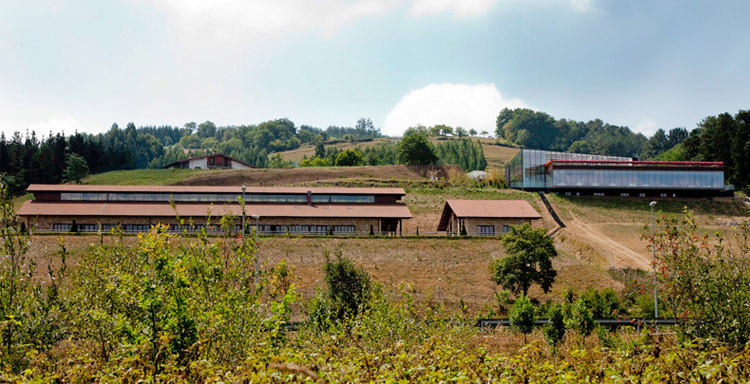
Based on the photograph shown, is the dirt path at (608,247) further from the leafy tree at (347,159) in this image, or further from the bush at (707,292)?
the leafy tree at (347,159)

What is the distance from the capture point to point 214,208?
238 feet

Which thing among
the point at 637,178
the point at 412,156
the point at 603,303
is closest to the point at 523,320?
the point at 603,303

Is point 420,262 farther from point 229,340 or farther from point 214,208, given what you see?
point 229,340

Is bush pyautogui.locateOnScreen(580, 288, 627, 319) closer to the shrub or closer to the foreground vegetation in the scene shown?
the shrub

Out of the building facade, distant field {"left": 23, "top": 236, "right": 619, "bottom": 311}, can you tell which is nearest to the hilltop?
distant field {"left": 23, "top": 236, "right": 619, "bottom": 311}

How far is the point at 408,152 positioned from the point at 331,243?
218 feet

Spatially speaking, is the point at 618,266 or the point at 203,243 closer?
the point at 203,243

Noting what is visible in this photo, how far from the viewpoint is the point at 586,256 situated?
59500 mm

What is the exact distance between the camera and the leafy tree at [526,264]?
152 feet

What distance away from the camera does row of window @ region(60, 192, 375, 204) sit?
244 ft

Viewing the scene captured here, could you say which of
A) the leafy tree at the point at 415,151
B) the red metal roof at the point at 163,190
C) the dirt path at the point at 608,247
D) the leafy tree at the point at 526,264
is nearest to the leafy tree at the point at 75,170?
the red metal roof at the point at 163,190

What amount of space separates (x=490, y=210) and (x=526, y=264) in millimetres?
25133

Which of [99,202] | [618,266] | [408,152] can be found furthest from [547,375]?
[408,152]

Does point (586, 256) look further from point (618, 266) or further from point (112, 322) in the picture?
point (112, 322)
